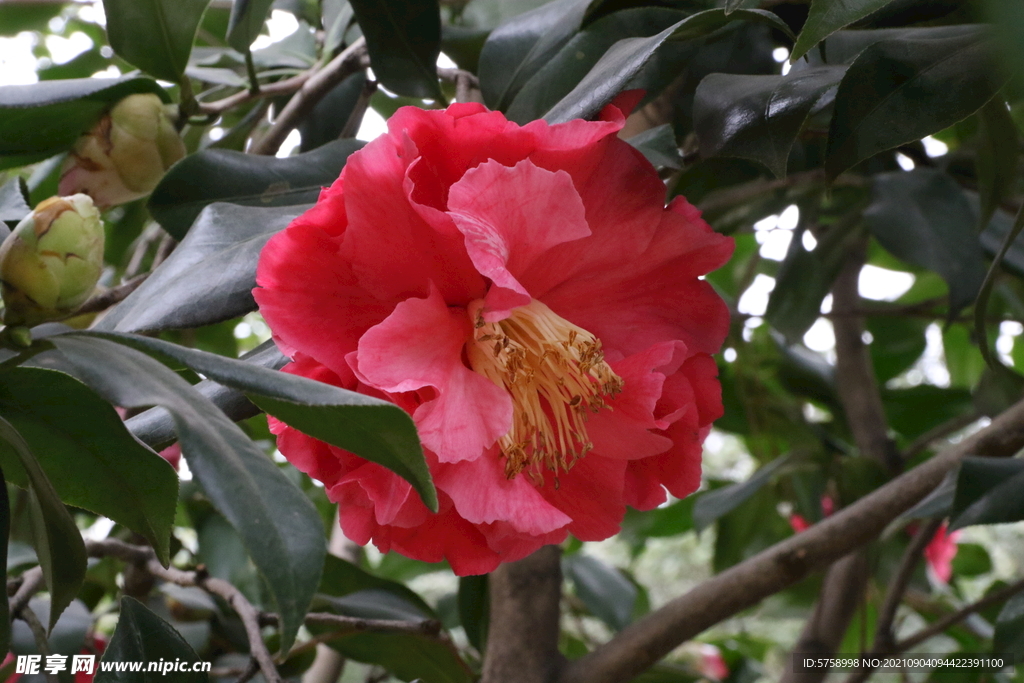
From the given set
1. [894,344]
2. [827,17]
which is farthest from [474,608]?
[894,344]

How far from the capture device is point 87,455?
49cm

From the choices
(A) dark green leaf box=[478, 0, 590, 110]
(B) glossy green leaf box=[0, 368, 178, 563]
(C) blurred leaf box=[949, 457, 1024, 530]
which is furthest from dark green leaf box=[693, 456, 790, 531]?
(B) glossy green leaf box=[0, 368, 178, 563]

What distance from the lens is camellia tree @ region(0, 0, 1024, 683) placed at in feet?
1.39

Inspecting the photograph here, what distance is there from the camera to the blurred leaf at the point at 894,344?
147 centimetres

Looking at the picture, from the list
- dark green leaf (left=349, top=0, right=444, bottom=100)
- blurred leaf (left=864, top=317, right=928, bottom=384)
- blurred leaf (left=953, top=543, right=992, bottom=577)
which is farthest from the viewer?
blurred leaf (left=953, top=543, right=992, bottom=577)

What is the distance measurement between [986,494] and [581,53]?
473 mm

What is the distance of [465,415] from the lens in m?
0.46

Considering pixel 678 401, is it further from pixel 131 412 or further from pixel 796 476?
pixel 796 476

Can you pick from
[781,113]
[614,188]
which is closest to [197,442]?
[614,188]

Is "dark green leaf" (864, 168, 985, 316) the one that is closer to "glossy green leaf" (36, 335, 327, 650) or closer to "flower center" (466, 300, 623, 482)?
"flower center" (466, 300, 623, 482)

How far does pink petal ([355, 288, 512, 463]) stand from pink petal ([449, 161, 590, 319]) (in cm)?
4

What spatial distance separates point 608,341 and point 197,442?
28cm

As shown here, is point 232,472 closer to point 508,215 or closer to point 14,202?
point 508,215

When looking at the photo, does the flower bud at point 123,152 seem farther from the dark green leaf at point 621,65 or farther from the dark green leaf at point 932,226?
the dark green leaf at point 932,226
